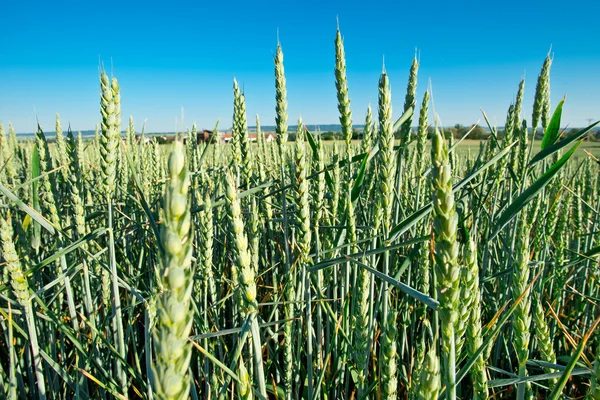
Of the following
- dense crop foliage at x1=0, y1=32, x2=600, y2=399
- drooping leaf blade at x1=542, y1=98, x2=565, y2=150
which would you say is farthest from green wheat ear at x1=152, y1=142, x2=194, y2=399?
drooping leaf blade at x1=542, y1=98, x2=565, y2=150

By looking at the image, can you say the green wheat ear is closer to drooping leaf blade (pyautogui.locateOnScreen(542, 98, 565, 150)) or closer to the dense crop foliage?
the dense crop foliage

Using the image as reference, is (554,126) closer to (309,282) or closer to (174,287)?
(309,282)

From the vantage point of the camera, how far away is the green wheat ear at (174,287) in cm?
31

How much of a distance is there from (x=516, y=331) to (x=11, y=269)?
3.19 feet

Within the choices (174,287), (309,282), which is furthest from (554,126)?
(174,287)

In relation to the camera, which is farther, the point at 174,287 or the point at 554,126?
the point at 554,126

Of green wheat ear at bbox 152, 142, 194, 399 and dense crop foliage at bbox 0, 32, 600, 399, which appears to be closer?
green wheat ear at bbox 152, 142, 194, 399

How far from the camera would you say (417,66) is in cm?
115

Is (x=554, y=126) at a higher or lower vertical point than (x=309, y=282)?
higher

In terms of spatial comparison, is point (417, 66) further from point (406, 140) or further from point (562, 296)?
point (562, 296)

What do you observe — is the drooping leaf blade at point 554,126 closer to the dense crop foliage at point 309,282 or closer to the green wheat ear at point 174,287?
the dense crop foliage at point 309,282

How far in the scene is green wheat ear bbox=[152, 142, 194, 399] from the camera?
1.01 feet

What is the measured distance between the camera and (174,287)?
0.32m

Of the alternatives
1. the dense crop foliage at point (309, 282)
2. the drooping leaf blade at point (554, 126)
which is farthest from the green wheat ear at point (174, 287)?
the drooping leaf blade at point (554, 126)
